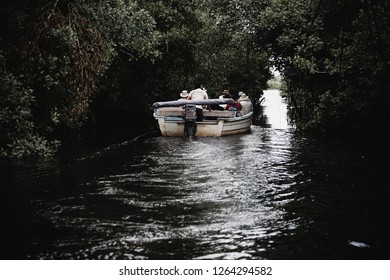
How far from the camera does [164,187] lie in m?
8.34

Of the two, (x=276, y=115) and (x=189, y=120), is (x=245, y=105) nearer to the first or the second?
(x=189, y=120)

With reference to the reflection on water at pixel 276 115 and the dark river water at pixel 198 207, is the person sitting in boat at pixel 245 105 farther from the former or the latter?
the dark river water at pixel 198 207

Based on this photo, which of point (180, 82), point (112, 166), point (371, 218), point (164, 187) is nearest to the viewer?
point (371, 218)

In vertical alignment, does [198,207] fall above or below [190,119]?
below

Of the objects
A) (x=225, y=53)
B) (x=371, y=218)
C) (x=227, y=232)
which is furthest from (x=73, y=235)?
(x=225, y=53)

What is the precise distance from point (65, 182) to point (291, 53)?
47.0ft

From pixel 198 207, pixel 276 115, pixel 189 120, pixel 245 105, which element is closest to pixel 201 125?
pixel 189 120

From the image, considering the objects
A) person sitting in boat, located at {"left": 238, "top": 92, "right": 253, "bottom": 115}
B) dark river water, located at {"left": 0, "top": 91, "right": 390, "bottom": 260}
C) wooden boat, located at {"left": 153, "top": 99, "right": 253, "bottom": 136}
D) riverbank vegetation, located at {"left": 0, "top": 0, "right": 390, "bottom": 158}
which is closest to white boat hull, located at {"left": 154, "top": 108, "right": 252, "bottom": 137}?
wooden boat, located at {"left": 153, "top": 99, "right": 253, "bottom": 136}

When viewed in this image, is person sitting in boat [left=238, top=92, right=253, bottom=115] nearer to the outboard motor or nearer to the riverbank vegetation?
the riverbank vegetation

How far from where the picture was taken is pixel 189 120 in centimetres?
1708

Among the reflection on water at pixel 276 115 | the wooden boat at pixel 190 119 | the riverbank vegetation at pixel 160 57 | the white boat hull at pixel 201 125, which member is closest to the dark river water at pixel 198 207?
the riverbank vegetation at pixel 160 57

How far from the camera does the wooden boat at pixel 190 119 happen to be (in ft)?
55.9

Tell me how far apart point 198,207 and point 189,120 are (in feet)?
34.0
